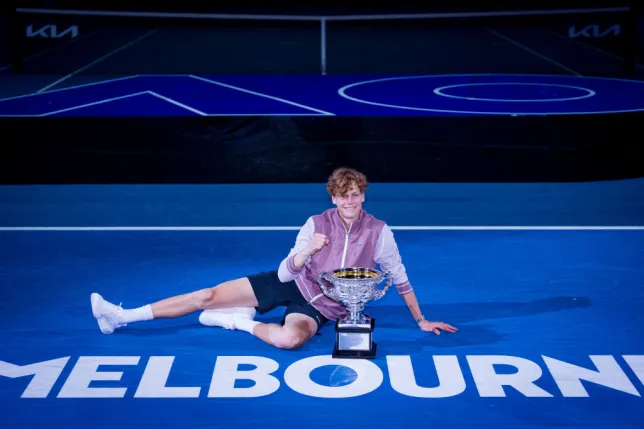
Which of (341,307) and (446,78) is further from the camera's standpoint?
(446,78)

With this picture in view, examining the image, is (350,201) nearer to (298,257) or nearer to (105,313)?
(298,257)

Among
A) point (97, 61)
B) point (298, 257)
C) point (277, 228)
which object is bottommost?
point (277, 228)

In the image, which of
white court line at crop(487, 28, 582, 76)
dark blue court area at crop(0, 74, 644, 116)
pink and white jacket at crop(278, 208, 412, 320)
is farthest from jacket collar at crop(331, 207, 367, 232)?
white court line at crop(487, 28, 582, 76)

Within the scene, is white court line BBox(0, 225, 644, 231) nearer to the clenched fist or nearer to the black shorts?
the black shorts

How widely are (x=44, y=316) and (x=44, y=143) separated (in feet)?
13.5

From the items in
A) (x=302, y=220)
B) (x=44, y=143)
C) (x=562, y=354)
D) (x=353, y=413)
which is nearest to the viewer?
(x=353, y=413)

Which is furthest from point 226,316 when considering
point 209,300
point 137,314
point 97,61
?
point 97,61

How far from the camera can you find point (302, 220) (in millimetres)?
8711

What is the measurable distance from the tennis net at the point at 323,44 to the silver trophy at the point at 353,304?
8398 millimetres

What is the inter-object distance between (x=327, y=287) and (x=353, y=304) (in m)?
0.19

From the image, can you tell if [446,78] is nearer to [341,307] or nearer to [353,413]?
[341,307]

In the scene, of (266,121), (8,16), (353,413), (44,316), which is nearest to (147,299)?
(44,316)

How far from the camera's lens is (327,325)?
614 centimetres

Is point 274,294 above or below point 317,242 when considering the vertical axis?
below
